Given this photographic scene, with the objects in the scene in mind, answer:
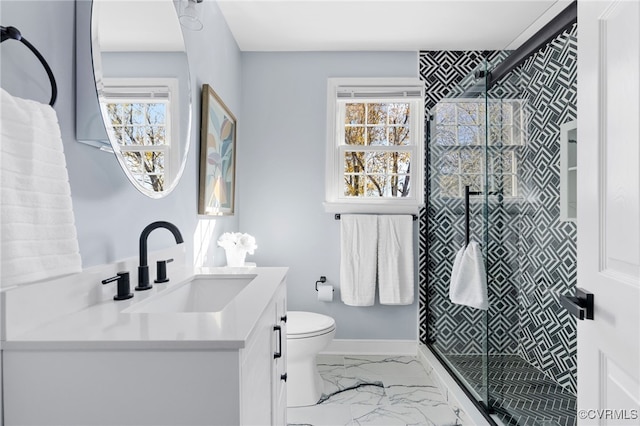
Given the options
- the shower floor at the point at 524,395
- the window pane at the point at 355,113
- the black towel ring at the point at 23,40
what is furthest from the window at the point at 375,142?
the black towel ring at the point at 23,40

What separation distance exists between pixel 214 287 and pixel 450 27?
226cm

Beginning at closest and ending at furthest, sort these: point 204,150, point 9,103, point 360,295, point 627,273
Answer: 1. point 9,103
2. point 627,273
3. point 204,150
4. point 360,295

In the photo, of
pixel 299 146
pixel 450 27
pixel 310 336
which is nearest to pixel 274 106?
pixel 299 146

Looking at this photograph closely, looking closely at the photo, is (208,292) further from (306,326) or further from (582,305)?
(582,305)

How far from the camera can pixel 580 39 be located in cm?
98

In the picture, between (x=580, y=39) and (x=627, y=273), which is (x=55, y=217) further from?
(x=580, y=39)

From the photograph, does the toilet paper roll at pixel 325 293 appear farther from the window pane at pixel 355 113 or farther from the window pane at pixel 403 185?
the window pane at pixel 355 113

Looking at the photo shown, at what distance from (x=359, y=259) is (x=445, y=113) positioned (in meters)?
1.16

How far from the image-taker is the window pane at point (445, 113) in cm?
239

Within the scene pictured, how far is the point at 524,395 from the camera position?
176cm

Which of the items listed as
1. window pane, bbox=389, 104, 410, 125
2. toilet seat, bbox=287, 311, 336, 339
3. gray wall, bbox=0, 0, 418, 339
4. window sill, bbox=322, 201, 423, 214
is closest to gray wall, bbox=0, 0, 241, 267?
toilet seat, bbox=287, 311, 336, 339

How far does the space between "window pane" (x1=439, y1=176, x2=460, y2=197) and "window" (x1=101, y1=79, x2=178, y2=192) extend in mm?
1626

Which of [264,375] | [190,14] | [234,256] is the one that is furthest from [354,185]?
[264,375]

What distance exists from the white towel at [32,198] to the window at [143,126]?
1.05 feet
